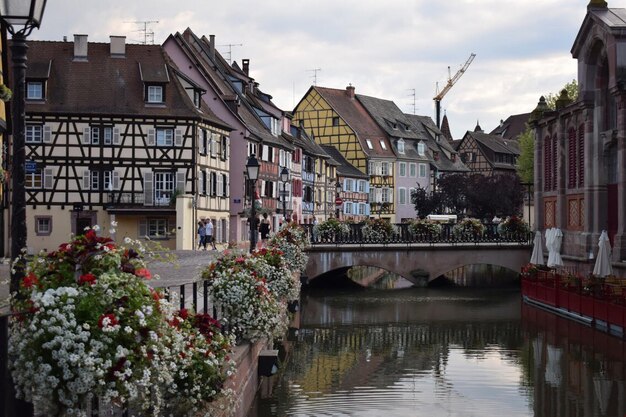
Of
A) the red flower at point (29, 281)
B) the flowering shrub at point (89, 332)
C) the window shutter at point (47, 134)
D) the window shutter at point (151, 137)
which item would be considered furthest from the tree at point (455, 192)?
the red flower at point (29, 281)

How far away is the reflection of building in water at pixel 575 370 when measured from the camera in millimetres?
22234

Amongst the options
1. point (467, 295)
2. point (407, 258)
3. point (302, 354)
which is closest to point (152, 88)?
point (407, 258)

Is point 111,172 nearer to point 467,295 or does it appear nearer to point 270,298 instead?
point 467,295

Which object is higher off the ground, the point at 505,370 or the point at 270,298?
the point at 270,298

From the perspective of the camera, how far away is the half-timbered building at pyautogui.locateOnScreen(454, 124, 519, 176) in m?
124

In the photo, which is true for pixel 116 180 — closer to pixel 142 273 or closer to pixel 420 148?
pixel 142 273

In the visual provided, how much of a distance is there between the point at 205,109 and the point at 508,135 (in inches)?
3780

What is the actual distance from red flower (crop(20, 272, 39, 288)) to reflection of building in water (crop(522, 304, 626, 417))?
15.1m

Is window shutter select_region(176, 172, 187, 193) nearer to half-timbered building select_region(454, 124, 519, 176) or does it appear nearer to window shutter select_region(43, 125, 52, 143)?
window shutter select_region(43, 125, 52, 143)

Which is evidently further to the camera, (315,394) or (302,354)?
(302,354)

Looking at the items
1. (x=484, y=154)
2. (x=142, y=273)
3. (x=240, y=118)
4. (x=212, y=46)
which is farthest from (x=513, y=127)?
(x=142, y=273)

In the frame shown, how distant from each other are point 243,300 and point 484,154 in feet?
359

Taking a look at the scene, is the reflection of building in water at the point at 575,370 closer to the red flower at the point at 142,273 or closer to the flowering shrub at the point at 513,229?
the red flower at the point at 142,273

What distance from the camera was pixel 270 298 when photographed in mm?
18000
